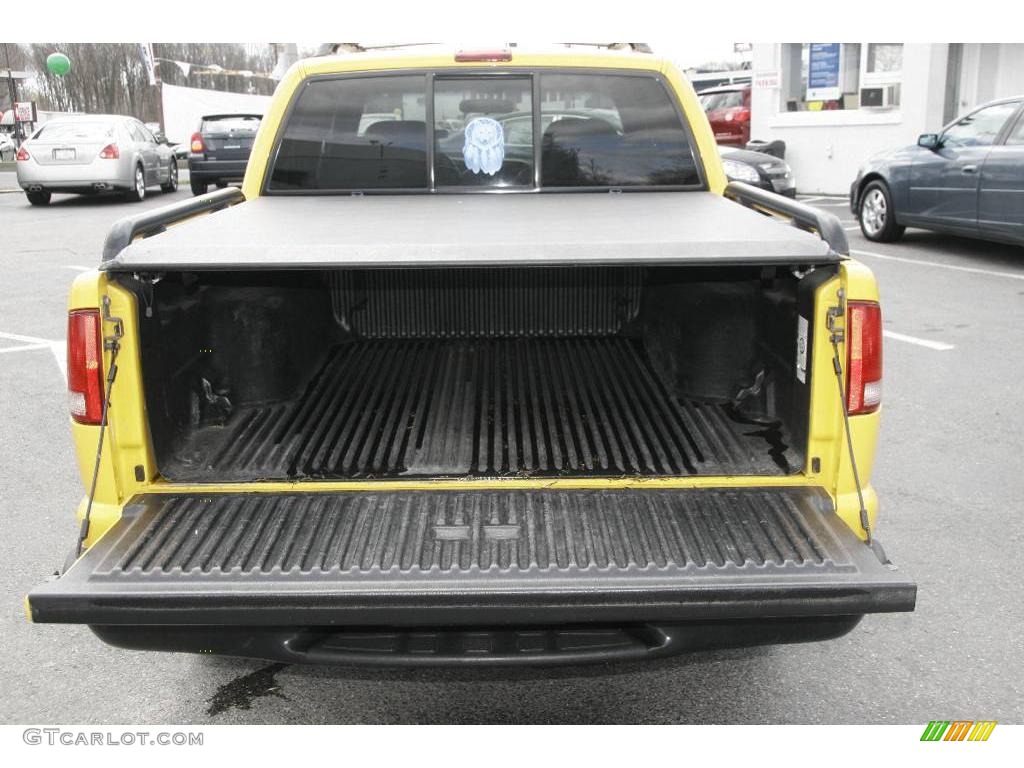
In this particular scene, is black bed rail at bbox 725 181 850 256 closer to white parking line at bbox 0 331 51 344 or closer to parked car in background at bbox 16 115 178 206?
white parking line at bbox 0 331 51 344

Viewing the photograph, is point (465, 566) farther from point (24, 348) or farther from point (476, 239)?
point (24, 348)

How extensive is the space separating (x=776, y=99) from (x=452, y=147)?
48.1 ft

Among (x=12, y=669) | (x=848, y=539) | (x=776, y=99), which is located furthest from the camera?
(x=776, y=99)

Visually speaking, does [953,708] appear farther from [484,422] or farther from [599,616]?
[484,422]

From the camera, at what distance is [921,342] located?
23.4 ft

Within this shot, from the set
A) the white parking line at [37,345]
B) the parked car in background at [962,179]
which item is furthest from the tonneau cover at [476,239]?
the parked car in background at [962,179]

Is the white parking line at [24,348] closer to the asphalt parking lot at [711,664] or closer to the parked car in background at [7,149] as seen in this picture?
the asphalt parking lot at [711,664]

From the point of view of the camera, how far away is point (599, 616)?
2.21 m

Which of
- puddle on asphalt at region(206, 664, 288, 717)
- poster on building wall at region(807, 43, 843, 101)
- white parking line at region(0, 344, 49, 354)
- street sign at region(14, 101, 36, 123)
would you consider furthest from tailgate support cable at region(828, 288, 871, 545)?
street sign at region(14, 101, 36, 123)

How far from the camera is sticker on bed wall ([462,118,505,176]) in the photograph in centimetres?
439

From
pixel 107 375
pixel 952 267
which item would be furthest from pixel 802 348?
pixel 952 267

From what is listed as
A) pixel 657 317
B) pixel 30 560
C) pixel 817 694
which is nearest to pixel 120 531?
pixel 30 560

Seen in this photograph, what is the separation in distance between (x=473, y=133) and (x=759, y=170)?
986cm
